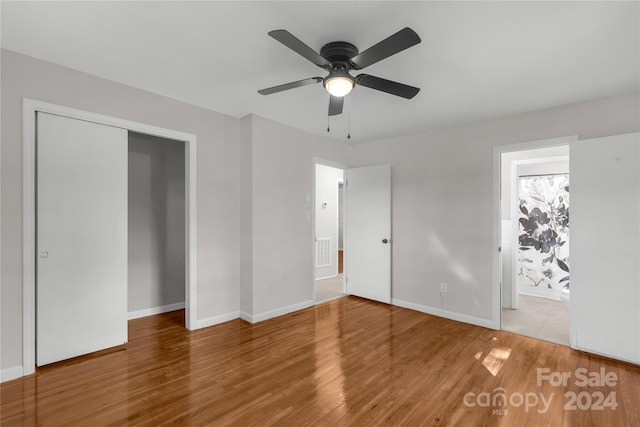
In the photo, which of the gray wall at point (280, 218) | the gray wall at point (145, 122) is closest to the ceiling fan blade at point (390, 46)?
the gray wall at point (280, 218)

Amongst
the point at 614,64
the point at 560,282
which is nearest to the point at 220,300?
the point at 614,64

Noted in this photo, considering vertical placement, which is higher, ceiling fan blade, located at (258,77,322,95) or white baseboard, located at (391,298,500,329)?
ceiling fan blade, located at (258,77,322,95)

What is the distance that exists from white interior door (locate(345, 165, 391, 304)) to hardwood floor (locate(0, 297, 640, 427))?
1.17 meters

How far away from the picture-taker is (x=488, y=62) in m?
2.36

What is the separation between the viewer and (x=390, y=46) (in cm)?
169

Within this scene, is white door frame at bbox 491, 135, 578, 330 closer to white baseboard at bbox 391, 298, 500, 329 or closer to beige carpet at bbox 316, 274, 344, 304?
white baseboard at bbox 391, 298, 500, 329

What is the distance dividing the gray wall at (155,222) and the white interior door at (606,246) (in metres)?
4.64

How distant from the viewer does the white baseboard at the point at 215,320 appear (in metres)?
3.43

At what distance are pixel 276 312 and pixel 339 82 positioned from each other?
2893 millimetres

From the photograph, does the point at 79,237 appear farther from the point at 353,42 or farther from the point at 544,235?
the point at 544,235

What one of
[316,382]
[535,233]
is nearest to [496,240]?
[535,233]

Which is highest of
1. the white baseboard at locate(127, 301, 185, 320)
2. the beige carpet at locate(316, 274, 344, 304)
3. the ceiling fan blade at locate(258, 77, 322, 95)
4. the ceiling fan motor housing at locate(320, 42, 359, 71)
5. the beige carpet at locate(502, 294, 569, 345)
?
the ceiling fan motor housing at locate(320, 42, 359, 71)

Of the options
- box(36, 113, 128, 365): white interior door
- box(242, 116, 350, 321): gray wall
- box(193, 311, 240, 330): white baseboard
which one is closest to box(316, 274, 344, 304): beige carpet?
box(242, 116, 350, 321): gray wall

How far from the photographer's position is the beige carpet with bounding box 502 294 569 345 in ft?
10.9
